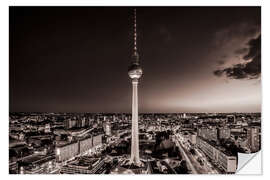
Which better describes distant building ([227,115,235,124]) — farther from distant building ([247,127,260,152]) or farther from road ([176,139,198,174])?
road ([176,139,198,174])

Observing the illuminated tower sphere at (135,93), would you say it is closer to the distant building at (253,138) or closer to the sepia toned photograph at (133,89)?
the sepia toned photograph at (133,89)

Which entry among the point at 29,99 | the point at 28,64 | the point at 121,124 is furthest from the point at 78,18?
the point at 121,124

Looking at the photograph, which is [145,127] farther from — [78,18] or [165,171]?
[78,18]

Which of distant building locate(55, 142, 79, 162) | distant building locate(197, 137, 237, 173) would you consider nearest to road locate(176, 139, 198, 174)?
distant building locate(197, 137, 237, 173)

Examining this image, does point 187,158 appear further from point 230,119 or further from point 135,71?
point 135,71

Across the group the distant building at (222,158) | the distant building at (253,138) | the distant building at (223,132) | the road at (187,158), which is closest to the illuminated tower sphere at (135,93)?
the road at (187,158)
